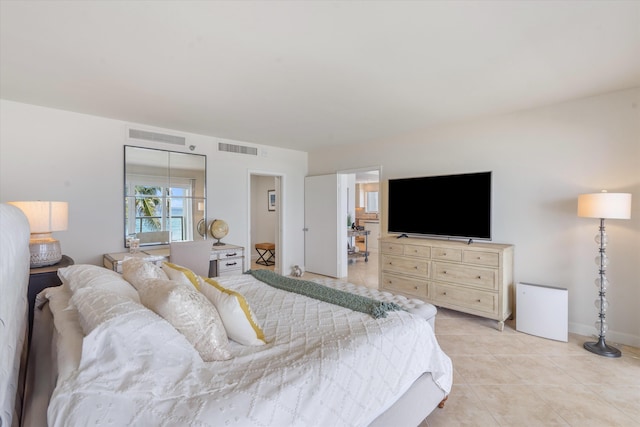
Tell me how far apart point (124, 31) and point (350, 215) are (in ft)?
22.7

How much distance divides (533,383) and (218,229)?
4.05 m

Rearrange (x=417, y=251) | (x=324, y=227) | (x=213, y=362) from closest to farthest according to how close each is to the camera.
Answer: (x=213, y=362) → (x=417, y=251) → (x=324, y=227)

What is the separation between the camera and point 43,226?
8.26ft

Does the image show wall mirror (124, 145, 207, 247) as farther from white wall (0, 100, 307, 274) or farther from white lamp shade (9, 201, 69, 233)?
white lamp shade (9, 201, 69, 233)

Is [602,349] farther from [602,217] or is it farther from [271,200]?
[271,200]

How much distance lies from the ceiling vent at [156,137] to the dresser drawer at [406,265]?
3.41m

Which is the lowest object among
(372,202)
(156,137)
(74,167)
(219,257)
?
(219,257)

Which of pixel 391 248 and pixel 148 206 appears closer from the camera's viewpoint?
pixel 148 206

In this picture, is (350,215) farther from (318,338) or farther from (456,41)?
(318,338)

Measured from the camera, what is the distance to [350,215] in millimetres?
8414

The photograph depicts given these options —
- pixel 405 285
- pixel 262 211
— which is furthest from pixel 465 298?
pixel 262 211

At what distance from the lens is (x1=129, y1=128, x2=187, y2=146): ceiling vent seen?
3949 mm

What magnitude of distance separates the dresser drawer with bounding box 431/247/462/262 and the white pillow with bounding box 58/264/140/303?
3273 mm

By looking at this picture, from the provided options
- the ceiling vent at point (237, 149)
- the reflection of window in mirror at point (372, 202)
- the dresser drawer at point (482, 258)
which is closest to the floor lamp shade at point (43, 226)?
the ceiling vent at point (237, 149)
